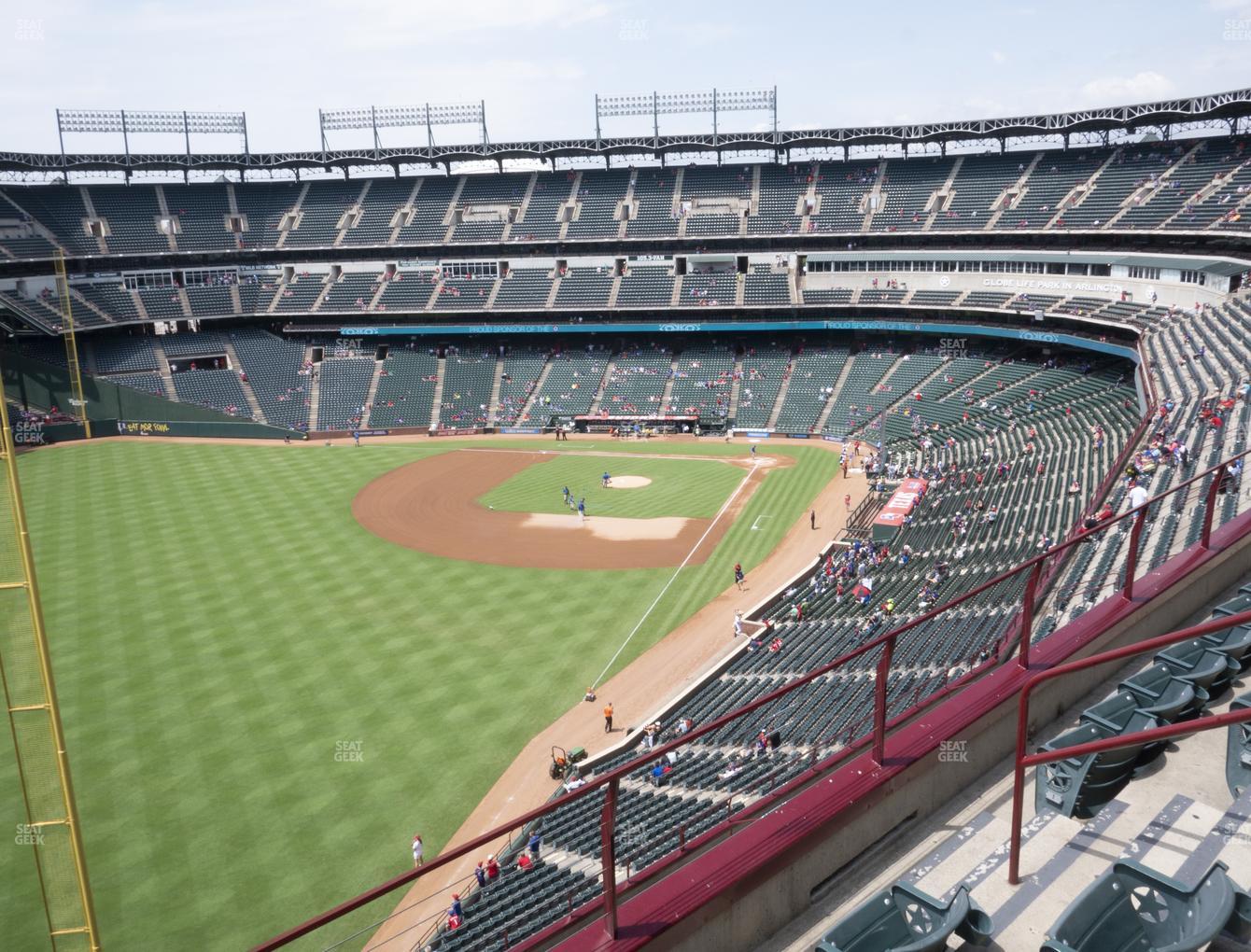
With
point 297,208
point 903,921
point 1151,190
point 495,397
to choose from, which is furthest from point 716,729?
point 297,208

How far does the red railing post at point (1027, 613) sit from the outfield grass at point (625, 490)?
3612cm

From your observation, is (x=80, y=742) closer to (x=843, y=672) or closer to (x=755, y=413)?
(x=843, y=672)

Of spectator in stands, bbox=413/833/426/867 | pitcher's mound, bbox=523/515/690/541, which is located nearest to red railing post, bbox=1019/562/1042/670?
spectator in stands, bbox=413/833/426/867

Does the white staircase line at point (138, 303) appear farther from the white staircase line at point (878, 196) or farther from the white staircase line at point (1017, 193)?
the white staircase line at point (1017, 193)

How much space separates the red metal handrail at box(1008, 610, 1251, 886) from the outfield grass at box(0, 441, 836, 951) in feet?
50.3

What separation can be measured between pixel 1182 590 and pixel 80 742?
25636mm

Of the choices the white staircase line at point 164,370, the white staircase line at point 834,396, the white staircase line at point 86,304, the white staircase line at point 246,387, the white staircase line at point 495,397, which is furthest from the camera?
the white staircase line at point 495,397

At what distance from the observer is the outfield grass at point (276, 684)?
59.8 ft

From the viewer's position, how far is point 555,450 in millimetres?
60812

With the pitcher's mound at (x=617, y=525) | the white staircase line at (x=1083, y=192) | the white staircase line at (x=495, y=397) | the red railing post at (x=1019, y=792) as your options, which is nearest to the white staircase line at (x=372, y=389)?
the white staircase line at (x=495, y=397)

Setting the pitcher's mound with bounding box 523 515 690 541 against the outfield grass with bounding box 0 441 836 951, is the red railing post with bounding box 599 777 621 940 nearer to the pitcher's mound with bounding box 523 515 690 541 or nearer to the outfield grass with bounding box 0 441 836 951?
the outfield grass with bounding box 0 441 836 951

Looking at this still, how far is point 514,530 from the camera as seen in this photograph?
138 ft

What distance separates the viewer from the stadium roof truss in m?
58.9

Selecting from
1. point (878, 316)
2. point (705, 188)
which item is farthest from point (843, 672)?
point (705, 188)
